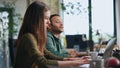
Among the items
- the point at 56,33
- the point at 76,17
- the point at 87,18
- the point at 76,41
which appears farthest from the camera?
the point at 87,18

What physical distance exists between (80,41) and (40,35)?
332 cm

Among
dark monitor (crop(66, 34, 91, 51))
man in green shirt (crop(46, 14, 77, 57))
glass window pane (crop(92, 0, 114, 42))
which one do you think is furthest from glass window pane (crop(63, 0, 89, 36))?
man in green shirt (crop(46, 14, 77, 57))

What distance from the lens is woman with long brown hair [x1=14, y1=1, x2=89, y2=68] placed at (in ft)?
6.17

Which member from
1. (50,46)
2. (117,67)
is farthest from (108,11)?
(117,67)

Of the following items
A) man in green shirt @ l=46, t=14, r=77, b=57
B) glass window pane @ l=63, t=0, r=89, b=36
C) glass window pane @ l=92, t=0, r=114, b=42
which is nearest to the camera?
man in green shirt @ l=46, t=14, r=77, b=57

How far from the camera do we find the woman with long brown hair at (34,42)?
188 cm

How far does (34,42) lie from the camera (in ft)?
6.24

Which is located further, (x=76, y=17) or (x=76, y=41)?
(x=76, y=17)

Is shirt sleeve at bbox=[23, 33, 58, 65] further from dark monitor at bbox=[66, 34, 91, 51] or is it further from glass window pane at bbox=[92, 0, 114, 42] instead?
glass window pane at bbox=[92, 0, 114, 42]

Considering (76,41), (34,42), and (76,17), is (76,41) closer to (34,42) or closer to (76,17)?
(76,17)

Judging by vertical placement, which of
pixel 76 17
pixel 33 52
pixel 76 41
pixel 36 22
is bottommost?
pixel 76 41

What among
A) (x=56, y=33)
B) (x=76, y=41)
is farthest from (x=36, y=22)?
(x=76, y=41)

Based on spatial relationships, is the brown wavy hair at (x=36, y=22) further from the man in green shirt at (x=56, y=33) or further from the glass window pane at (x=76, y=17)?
the glass window pane at (x=76, y=17)

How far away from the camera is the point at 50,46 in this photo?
282 centimetres
